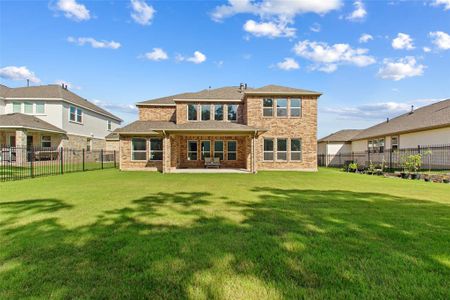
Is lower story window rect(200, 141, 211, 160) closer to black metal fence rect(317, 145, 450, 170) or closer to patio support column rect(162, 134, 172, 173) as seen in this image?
patio support column rect(162, 134, 172, 173)

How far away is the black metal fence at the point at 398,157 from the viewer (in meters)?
16.6

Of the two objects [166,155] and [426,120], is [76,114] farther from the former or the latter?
[426,120]

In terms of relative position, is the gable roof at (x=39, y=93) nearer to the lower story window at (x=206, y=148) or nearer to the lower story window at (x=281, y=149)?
the lower story window at (x=206, y=148)

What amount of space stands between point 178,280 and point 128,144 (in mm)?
17836

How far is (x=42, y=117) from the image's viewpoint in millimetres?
24281

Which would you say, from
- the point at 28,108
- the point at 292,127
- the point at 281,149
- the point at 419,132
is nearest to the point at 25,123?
the point at 28,108

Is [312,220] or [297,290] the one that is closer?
[297,290]

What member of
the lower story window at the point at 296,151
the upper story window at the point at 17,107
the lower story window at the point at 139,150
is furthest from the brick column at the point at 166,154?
the upper story window at the point at 17,107

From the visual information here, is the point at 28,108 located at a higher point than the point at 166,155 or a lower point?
higher

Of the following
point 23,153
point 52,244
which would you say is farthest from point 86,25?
point 52,244

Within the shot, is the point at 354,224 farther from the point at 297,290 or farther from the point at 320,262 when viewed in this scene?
the point at 297,290

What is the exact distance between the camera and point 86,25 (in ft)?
47.2

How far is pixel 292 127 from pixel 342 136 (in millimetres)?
15496

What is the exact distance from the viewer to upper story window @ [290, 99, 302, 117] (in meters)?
18.6
